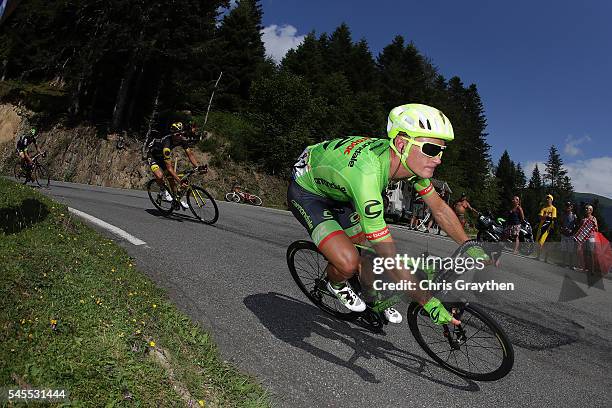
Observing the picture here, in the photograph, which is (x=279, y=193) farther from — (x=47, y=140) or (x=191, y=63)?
(x=47, y=140)

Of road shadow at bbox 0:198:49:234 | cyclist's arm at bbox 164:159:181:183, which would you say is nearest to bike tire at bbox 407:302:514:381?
road shadow at bbox 0:198:49:234

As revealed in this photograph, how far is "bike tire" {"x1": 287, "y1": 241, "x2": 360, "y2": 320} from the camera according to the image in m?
4.52

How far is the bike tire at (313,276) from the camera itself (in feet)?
14.8

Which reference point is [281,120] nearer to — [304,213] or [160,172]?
[160,172]

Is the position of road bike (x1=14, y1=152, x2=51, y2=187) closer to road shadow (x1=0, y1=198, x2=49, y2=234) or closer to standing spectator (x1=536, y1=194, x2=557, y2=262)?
road shadow (x1=0, y1=198, x2=49, y2=234)

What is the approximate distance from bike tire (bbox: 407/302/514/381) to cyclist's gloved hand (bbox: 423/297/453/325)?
8.4 inches

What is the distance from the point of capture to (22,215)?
5344 mm

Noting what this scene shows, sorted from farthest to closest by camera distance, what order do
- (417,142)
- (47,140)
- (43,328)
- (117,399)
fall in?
(47,140)
(417,142)
(43,328)
(117,399)

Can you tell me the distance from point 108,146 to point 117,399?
25889 millimetres

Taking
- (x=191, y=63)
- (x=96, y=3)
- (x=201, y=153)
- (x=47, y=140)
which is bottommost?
(x=47, y=140)

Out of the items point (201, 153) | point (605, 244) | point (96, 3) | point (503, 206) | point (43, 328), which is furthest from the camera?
point (503, 206)

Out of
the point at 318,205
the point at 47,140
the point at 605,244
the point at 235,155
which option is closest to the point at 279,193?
the point at 235,155

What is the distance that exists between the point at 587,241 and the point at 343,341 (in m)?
9.43

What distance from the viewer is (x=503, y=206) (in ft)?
283
